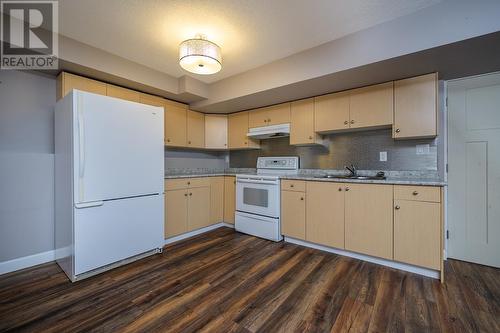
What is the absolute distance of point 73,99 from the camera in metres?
1.92

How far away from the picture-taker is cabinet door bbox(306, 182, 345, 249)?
2488 mm

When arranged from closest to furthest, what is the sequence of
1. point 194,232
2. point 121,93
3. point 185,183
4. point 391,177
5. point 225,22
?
1. point 225,22
2. point 391,177
3. point 121,93
4. point 185,183
5. point 194,232

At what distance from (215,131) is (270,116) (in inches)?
41.8

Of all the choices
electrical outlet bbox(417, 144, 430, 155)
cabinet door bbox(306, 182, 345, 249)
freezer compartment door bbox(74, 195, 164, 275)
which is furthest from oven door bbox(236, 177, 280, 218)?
electrical outlet bbox(417, 144, 430, 155)

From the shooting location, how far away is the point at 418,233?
2047 mm

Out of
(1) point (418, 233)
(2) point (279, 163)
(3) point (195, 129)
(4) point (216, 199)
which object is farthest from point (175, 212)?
(1) point (418, 233)

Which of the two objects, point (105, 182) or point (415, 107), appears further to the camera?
point (415, 107)

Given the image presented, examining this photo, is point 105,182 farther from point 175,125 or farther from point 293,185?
point 293,185

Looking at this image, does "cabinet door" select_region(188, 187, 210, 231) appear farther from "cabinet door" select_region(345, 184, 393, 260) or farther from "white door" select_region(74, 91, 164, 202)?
"cabinet door" select_region(345, 184, 393, 260)

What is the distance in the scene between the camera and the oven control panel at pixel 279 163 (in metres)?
3.37

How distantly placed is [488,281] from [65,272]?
397cm

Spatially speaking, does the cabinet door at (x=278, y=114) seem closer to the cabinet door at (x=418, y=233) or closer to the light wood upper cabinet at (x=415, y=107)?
the light wood upper cabinet at (x=415, y=107)

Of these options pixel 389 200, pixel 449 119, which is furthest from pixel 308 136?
pixel 449 119

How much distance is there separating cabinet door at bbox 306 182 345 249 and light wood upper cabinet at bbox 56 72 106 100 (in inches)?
109
